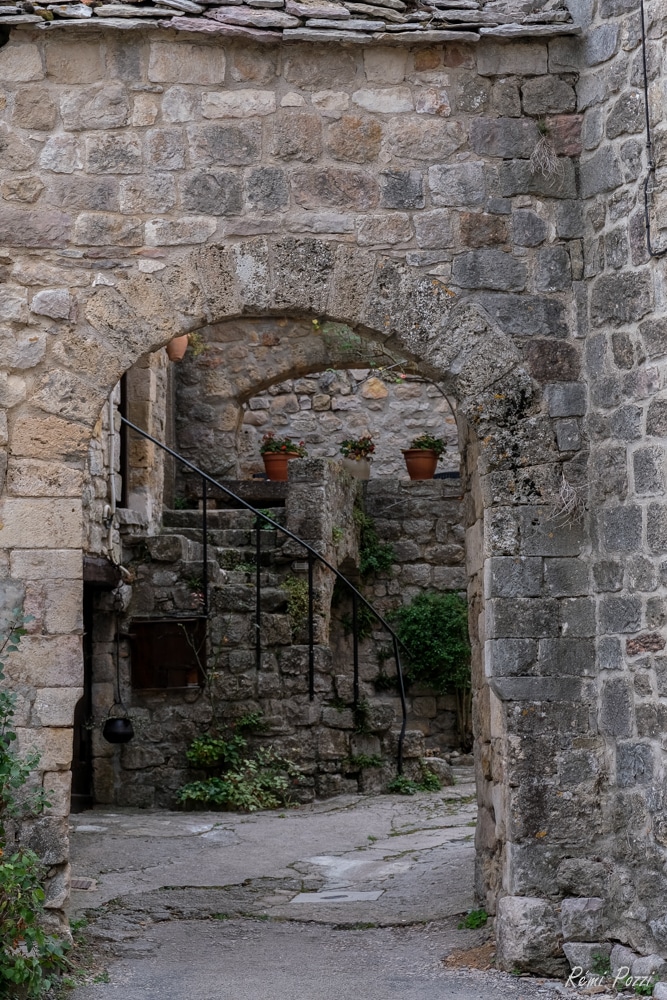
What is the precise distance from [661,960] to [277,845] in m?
3.18

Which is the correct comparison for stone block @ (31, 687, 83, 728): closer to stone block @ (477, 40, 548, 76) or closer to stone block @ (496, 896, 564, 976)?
stone block @ (496, 896, 564, 976)

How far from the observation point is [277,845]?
→ 272 inches

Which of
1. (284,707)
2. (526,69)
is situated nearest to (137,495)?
(284,707)

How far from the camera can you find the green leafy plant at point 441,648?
33.0 ft

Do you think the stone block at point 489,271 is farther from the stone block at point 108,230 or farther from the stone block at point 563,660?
the stone block at point 563,660

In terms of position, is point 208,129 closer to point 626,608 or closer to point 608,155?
point 608,155

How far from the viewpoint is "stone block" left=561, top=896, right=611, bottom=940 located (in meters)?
4.41

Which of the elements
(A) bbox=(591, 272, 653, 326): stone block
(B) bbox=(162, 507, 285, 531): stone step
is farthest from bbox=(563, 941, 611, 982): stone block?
(B) bbox=(162, 507, 285, 531): stone step

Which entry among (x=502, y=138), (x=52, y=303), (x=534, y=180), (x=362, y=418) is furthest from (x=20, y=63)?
(x=362, y=418)

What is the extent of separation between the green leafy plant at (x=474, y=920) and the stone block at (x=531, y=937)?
567 millimetres

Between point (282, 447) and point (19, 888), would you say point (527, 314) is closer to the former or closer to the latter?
point (19, 888)

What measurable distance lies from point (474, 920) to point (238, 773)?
344 cm

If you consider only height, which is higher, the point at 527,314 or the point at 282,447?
the point at 282,447

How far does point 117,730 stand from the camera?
8.02m
